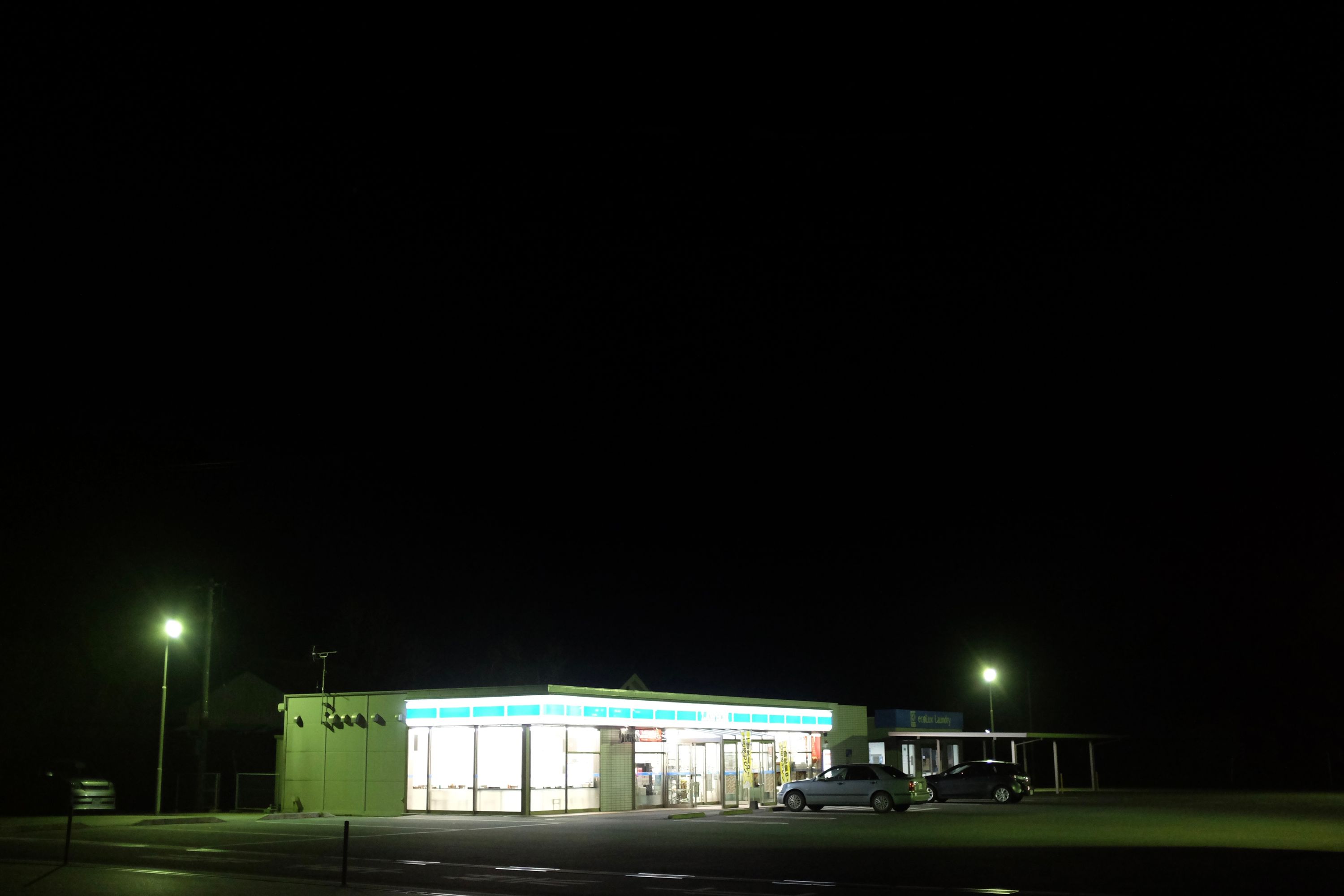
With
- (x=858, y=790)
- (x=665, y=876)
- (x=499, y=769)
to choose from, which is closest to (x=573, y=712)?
(x=499, y=769)

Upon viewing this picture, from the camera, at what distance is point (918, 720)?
156 feet

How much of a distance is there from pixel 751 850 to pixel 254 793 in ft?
81.6

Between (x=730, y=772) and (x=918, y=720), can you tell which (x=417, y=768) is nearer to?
(x=730, y=772)

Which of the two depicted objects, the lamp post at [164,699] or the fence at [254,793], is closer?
the lamp post at [164,699]

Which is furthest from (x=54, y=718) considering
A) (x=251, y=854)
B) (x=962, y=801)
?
(x=962, y=801)

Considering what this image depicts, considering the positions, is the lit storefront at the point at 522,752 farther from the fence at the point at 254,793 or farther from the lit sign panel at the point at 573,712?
the fence at the point at 254,793

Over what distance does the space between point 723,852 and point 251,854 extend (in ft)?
27.4

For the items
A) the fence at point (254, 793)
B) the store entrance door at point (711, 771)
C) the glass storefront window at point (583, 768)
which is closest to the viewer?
the glass storefront window at point (583, 768)

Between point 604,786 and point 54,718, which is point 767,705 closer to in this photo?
point 604,786


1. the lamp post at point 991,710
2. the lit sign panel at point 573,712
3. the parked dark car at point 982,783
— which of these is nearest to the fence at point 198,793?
the lit sign panel at point 573,712

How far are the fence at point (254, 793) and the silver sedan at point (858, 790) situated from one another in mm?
17410

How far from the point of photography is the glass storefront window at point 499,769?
32406 mm

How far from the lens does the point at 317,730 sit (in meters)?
35.6

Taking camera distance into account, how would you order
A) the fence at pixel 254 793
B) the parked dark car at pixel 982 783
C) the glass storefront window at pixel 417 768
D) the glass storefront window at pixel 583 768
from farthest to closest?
the parked dark car at pixel 982 783
the fence at pixel 254 793
the glass storefront window at pixel 417 768
the glass storefront window at pixel 583 768
